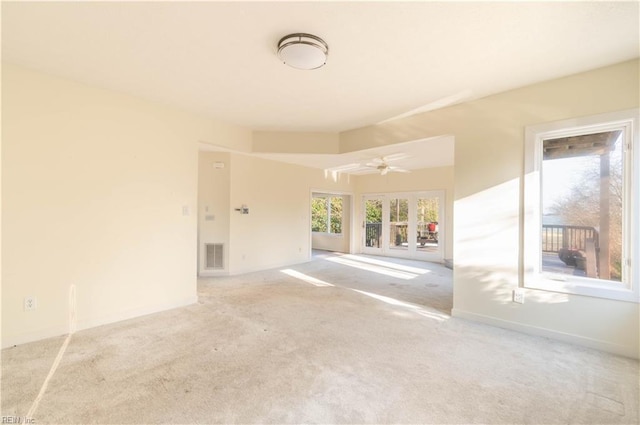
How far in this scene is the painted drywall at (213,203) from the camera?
5.51 meters

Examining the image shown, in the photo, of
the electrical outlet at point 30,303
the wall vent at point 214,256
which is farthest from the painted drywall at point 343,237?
the electrical outlet at point 30,303

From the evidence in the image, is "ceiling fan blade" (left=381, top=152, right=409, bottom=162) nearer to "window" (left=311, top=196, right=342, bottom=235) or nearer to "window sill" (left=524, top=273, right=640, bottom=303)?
"window sill" (left=524, top=273, right=640, bottom=303)

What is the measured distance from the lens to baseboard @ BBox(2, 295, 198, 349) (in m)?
2.63

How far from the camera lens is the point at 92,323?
305cm

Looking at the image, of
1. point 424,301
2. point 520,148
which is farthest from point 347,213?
point 520,148

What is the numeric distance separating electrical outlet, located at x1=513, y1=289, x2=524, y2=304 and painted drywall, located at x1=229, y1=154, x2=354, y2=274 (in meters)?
4.60

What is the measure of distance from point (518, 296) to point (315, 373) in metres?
2.37

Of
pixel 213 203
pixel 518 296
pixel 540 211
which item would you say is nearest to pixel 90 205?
pixel 213 203

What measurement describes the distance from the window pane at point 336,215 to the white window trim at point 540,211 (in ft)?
21.5

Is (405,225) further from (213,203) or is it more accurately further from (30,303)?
(30,303)

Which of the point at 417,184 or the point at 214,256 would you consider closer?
the point at 214,256

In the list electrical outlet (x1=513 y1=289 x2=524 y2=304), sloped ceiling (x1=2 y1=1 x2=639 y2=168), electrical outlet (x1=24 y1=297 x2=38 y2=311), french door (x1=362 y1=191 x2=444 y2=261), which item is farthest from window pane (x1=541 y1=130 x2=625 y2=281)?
electrical outlet (x1=24 y1=297 x2=38 y2=311)

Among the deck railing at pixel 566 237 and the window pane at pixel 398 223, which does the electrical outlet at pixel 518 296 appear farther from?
the window pane at pixel 398 223

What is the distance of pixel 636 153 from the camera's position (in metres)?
2.47
